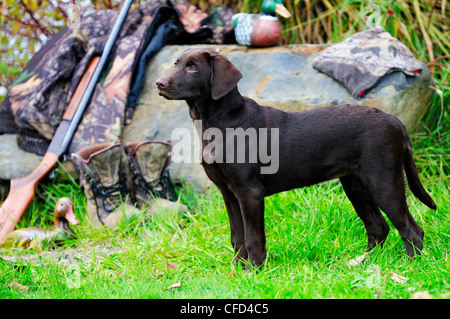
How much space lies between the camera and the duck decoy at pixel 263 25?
4.71m

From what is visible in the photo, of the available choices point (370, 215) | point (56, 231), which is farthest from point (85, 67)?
point (370, 215)

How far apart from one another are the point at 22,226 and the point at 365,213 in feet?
9.28

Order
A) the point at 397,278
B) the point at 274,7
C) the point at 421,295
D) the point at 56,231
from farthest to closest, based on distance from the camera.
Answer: the point at 274,7, the point at 56,231, the point at 397,278, the point at 421,295

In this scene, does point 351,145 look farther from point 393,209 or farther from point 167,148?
point 167,148

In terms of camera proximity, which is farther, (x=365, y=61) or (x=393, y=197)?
(x=365, y=61)

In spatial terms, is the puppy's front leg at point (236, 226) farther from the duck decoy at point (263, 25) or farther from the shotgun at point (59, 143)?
the duck decoy at point (263, 25)

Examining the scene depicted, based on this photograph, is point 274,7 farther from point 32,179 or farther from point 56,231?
point 56,231

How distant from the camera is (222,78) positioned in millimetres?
2705

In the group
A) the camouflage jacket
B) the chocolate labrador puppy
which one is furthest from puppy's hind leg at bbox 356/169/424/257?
the camouflage jacket

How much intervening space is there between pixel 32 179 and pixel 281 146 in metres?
2.40

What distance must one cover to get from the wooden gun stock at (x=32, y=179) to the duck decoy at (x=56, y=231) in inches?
6.9

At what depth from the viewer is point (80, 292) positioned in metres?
2.67
